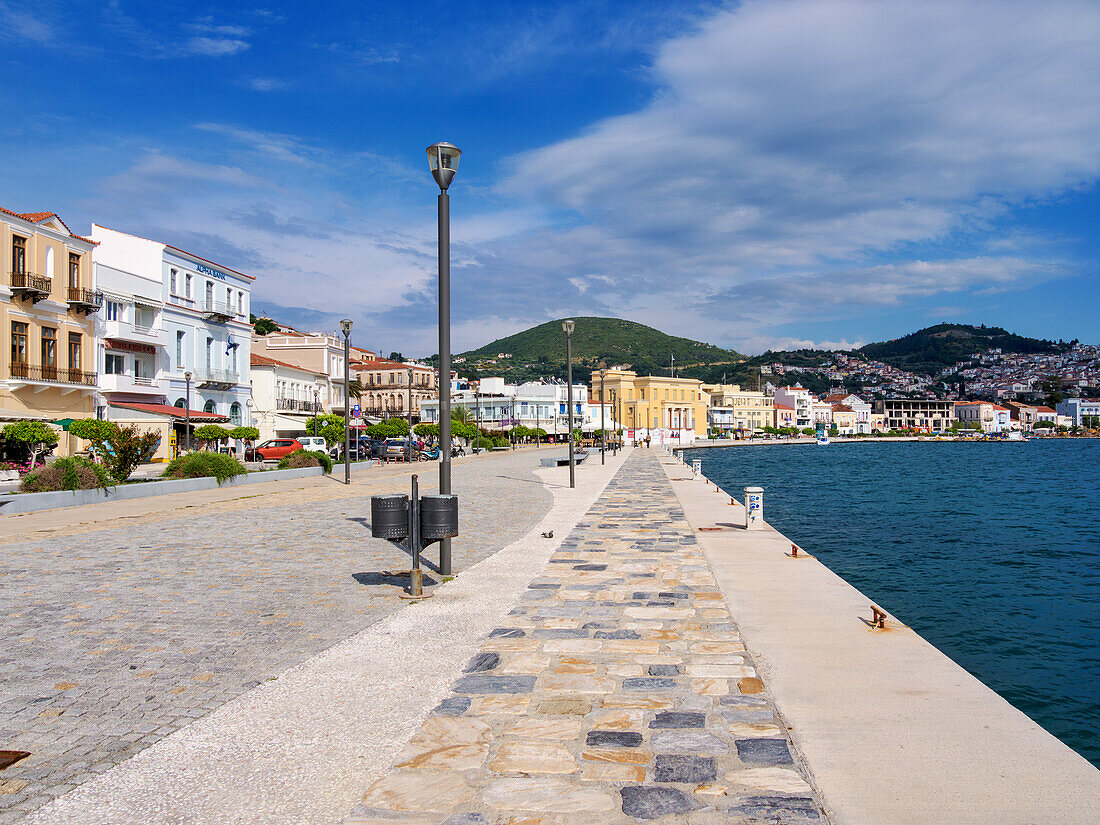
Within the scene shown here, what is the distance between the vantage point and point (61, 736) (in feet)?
14.0

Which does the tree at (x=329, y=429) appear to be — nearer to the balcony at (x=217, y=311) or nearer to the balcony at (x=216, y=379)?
the balcony at (x=216, y=379)

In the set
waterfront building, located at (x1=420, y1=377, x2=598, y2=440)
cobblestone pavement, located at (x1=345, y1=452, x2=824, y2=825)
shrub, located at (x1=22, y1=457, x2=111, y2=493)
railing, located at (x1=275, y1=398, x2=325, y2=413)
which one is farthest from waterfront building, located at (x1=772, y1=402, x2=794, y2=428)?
cobblestone pavement, located at (x1=345, y1=452, x2=824, y2=825)

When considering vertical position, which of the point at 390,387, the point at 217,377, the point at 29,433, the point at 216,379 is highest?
the point at 390,387

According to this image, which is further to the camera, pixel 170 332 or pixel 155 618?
pixel 170 332

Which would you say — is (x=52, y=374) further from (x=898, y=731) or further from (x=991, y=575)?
(x=898, y=731)

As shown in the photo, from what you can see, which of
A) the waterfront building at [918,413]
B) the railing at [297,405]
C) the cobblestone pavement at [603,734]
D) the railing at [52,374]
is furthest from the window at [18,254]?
the waterfront building at [918,413]

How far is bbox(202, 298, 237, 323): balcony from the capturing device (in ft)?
143

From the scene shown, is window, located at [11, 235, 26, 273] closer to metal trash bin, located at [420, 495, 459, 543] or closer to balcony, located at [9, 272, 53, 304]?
balcony, located at [9, 272, 53, 304]

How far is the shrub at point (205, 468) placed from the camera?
23.6 metres

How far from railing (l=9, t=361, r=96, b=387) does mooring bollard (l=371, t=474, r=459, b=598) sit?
28.9 m

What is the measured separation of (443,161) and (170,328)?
37183mm

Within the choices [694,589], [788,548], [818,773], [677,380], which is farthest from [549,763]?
[677,380]

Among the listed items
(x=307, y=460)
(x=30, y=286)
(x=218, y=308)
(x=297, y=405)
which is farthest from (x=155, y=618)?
(x=297, y=405)

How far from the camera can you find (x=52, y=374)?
103ft
